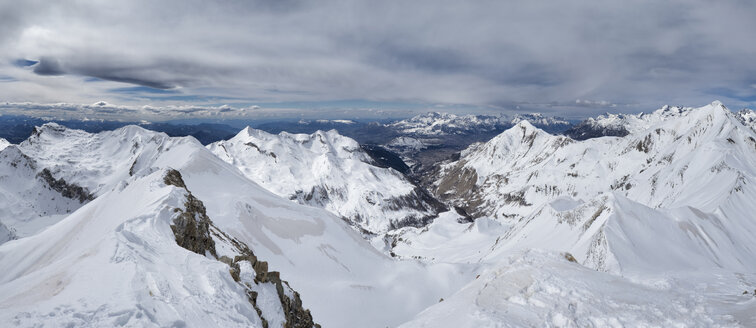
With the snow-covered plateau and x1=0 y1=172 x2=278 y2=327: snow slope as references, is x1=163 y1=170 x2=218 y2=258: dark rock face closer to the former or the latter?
the snow-covered plateau

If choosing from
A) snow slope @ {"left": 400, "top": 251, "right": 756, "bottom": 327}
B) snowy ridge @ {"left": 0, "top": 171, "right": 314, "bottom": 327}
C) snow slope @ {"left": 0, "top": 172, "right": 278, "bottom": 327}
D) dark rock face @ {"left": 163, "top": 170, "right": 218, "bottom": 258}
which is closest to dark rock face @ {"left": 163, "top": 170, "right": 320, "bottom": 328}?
dark rock face @ {"left": 163, "top": 170, "right": 218, "bottom": 258}

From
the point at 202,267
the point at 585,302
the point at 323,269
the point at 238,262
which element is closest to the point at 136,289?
the point at 202,267

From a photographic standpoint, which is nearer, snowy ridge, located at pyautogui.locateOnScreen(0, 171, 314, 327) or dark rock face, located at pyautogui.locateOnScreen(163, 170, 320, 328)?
snowy ridge, located at pyautogui.locateOnScreen(0, 171, 314, 327)

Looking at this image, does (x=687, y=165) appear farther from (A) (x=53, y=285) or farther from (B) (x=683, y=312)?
(A) (x=53, y=285)

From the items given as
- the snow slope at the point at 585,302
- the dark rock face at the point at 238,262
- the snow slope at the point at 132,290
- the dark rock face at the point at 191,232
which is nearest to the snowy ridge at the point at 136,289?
the snow slope at the point at 132,290

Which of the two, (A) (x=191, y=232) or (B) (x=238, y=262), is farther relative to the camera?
(A) (x=191, y=232)

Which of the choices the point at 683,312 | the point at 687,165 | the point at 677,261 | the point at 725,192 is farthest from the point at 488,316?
the point at 687,165

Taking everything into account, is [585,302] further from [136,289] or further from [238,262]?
[136,289]

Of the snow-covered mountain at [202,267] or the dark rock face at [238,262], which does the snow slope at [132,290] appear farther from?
the dark rock face at [238,262]
